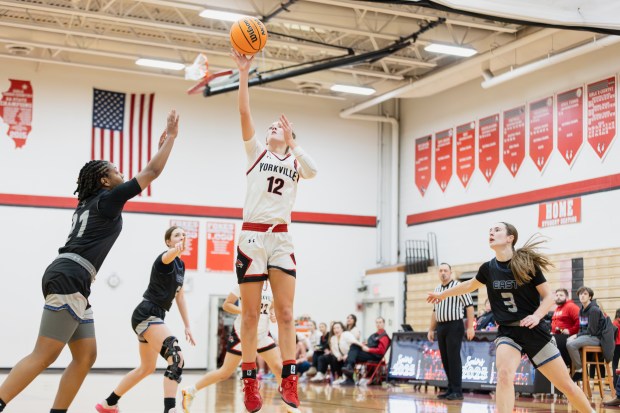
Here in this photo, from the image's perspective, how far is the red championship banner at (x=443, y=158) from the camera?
2331cm

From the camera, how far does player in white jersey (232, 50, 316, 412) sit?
21.2 ft

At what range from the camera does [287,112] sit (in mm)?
25281

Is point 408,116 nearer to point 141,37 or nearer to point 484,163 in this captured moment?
point 484,163

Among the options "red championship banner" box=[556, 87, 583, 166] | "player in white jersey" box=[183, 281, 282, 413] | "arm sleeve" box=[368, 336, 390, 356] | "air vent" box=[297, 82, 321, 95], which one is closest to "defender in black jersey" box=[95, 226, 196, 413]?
"player in white jersey" box=[183, 281, 282, 413]

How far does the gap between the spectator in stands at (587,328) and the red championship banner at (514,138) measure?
23.9ft

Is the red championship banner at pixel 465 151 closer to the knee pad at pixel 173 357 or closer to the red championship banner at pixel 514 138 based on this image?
the red championship banner at pixel 514 138

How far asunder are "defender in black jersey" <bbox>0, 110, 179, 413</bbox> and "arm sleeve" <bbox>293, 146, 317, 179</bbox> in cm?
98

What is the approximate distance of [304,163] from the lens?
664 cm

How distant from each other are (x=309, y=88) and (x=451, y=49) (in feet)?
18.1

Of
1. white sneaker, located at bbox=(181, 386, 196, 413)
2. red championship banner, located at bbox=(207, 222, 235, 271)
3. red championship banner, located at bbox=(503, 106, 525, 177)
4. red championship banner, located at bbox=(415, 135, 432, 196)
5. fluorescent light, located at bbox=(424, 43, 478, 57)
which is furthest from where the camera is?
red championship banner, located at bbox=(415, 135, 432, 196)

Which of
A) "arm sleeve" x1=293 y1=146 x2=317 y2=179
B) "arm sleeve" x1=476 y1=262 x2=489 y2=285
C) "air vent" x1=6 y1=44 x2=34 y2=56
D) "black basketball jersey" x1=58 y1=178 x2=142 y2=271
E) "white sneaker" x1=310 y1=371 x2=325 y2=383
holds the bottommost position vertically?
"white sneaker" x1=310 y1=371 x2=325 y2=383

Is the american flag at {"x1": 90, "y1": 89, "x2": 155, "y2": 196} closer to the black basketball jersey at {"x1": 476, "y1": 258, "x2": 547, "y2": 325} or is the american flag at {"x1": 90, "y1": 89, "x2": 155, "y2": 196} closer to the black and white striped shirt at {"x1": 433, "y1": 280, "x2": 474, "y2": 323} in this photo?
the black and white striped shirt at {"x1": 433, "y1": 280, "x2": 474, "y2": 323}

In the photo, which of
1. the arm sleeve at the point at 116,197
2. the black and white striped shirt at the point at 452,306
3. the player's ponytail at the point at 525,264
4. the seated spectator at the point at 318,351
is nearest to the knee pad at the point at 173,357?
the arm sleeve at the point at 116,197

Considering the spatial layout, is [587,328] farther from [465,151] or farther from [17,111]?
[17,111]
